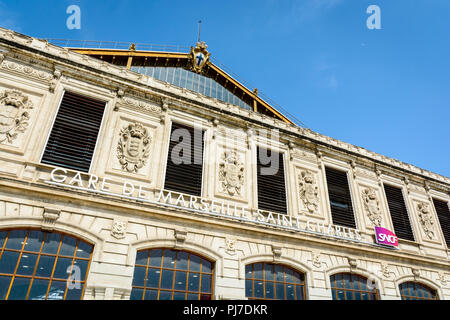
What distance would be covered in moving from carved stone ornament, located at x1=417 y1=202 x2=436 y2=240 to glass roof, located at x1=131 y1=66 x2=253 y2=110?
59.8 feet

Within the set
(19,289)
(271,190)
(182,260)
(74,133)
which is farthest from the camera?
(271,190)

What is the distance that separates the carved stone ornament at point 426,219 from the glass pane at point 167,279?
58.1 ft

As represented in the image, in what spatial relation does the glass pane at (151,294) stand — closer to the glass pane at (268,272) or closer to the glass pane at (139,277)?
the glass pane at (139,277)

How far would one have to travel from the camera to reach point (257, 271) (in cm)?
1440

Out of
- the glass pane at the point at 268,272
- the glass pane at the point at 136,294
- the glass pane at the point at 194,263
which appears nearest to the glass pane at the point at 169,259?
the glass pane at the point at 194,263

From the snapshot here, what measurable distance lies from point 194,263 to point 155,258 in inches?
66.2

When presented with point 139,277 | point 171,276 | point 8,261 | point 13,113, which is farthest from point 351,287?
point 13,113

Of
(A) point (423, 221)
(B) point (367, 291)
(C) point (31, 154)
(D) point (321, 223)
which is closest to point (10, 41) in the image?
(C) point (31, 154)

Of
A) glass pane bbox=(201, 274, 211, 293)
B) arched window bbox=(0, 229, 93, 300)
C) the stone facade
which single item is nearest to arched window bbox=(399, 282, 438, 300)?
the stone facade

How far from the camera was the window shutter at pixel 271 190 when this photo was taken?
16781 mm

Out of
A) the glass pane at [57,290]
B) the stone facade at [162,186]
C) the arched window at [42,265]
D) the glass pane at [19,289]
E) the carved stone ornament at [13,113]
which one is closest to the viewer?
the glass pane at [19,289]

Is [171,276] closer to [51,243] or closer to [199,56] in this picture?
[51,243]

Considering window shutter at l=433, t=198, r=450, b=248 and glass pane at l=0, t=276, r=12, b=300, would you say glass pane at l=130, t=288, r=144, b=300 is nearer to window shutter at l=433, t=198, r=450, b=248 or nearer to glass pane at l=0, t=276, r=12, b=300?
glass pane at l=0, t=276, r=12, b=300

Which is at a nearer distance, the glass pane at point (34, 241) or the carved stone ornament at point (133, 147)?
the glass pane at point (34, 241)
